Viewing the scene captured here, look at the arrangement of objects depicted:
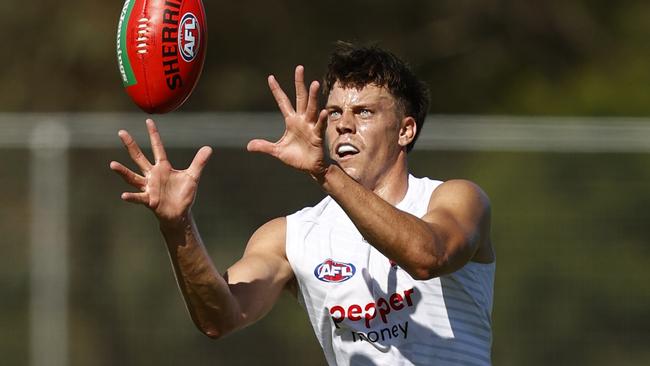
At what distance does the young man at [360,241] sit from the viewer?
176 inches

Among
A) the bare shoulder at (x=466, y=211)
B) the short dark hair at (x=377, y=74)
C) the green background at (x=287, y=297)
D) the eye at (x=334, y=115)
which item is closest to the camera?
the bare shoulder at (x=466, y=211)

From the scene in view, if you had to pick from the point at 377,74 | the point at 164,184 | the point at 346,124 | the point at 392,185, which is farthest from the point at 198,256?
the point at 377,74

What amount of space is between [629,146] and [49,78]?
293 inches

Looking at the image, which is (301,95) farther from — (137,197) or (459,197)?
(459,197)

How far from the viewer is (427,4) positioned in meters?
14.7

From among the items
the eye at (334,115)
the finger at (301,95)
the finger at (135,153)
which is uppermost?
the finger at (301,95)

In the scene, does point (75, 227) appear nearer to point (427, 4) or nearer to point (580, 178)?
point (580, 178)

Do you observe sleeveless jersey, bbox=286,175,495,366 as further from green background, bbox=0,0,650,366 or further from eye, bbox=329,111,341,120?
green background, bbox=0,0,650,366

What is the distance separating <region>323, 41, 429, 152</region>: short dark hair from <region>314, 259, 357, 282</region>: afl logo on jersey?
2.06 feet

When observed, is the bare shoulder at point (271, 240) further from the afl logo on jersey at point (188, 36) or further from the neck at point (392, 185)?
the afl logo on jersey at point (188, 36)

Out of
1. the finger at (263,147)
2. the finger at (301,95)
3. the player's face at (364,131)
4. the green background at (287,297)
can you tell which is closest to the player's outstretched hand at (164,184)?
the finger at (263,147)

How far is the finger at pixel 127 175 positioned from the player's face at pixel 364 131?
2.70ft

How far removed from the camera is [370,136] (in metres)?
5.34

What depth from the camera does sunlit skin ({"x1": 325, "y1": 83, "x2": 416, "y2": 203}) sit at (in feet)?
17.4
